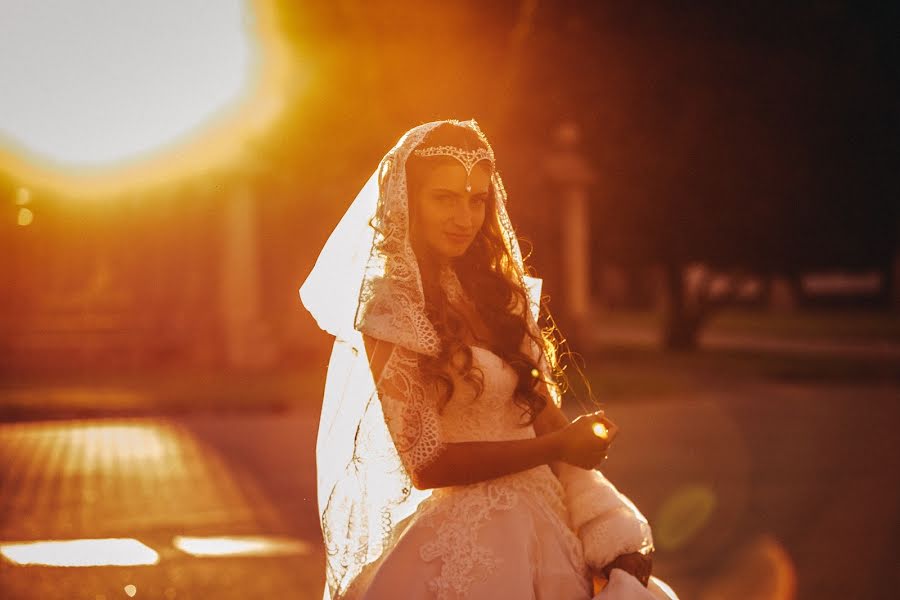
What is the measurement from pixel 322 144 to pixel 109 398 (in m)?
6.36

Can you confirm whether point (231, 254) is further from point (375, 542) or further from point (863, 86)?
point (375, 542)

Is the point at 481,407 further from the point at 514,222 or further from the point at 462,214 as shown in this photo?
the point at 514,222

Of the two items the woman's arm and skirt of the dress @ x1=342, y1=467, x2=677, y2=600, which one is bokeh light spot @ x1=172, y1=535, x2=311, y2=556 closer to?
skirt of the dress @ x1=342, y1=467, x2=677, y2=600

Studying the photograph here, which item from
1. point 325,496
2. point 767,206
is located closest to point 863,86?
point 767,206

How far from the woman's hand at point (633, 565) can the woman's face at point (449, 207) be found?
0.86m

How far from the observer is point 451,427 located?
2812 millimetres

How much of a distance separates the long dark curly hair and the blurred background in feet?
16.7

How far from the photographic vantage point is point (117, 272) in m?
26.8

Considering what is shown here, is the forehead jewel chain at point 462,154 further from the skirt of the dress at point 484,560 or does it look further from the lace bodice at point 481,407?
the skirt of the dress at point 484,560

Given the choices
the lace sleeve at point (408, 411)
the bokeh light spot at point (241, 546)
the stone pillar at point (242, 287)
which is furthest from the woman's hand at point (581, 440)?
the stone pillar at point (242, 287)

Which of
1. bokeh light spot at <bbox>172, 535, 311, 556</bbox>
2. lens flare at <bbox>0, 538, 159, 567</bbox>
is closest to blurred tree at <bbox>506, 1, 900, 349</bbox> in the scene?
bokeh light spot at <bbox>172, 535, 311, 556</bbox>

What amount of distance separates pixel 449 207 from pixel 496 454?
64 cm

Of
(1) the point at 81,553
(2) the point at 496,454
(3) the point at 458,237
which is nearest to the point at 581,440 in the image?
(2) the point at 496,454

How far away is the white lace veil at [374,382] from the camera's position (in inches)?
106
